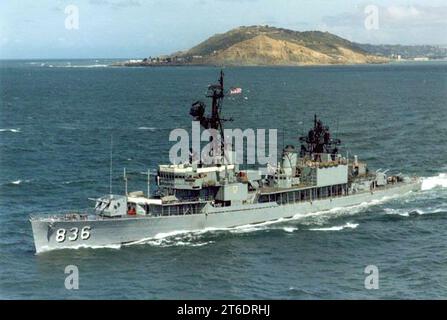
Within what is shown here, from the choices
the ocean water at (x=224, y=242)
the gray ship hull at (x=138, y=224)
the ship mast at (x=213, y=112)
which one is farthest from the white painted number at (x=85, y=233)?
the ship mast at (x=213, y=112)

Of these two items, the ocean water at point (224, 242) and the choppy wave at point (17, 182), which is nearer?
the ocean water at point (224, 242)

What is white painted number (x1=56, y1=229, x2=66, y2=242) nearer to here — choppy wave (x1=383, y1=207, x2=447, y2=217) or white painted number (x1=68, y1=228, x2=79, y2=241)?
white painted number (x1=68, y1=228, x2=79, y2=241)

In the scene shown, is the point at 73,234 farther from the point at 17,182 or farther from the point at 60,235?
the point at 17,182

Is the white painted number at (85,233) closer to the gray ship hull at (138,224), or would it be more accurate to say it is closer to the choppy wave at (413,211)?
the gray ship hull at (138,224)

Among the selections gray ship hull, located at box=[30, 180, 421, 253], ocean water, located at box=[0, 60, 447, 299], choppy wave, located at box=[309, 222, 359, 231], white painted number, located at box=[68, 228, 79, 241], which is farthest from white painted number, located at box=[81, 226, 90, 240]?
choppy wave, located at box=[309, 222, 359, 231]

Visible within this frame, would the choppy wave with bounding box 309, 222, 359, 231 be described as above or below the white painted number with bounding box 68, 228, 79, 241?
below

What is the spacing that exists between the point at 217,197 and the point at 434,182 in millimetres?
34477

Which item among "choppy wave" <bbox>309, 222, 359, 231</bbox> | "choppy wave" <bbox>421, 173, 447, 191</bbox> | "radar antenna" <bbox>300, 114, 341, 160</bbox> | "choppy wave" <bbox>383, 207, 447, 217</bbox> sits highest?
"radar antenna" <bbox>300, 114, 341, 160</bbox>

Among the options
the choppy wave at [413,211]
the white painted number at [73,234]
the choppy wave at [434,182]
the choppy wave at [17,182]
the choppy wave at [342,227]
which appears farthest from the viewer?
the choppy wave at [434,182]

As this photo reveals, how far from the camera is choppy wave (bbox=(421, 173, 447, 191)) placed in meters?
90.2

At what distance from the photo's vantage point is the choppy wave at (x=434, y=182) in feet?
296
